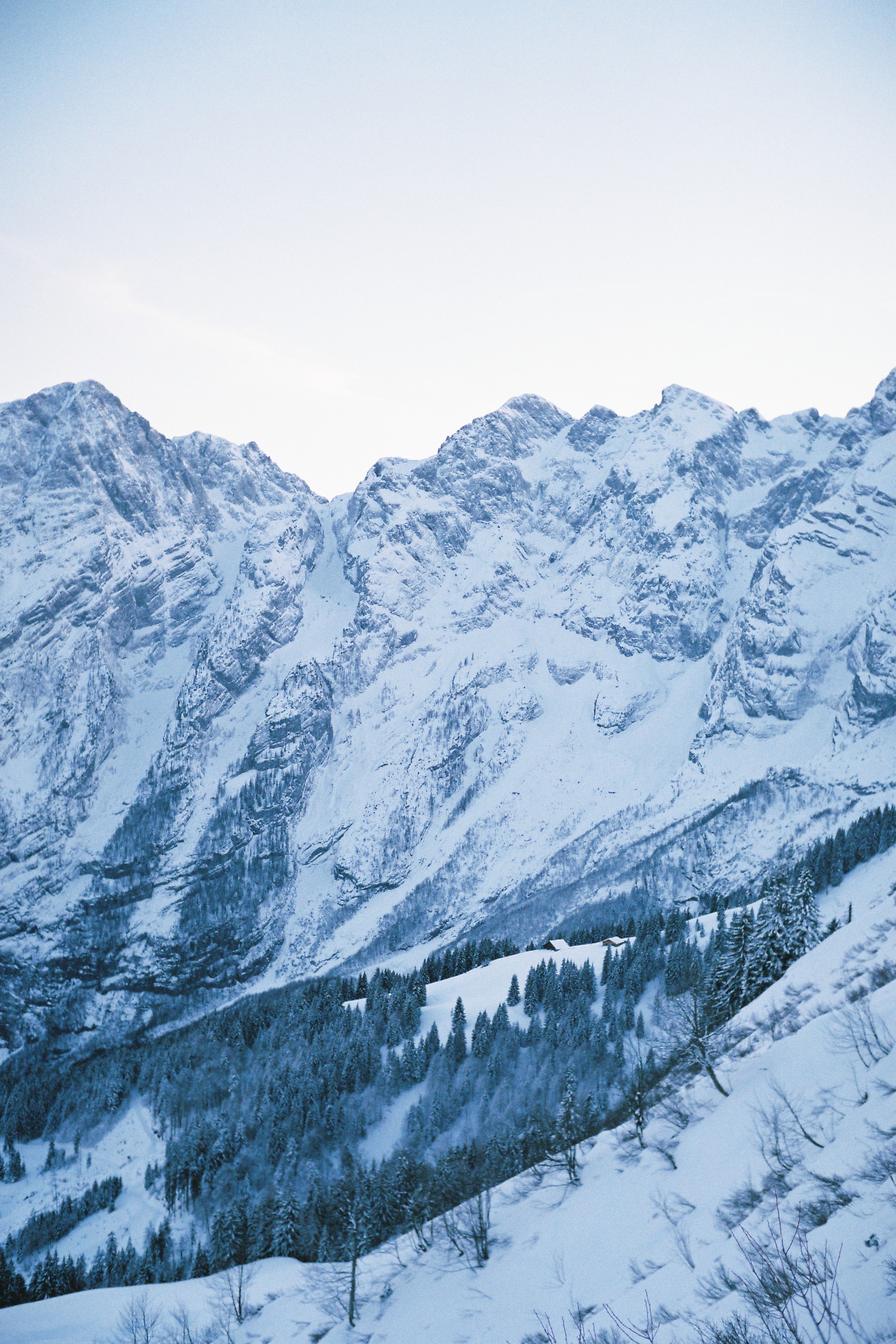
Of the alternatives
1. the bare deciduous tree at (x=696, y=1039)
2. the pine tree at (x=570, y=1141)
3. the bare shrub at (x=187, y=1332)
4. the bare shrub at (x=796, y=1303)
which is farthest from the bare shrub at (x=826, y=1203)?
the bare shrub at (x=187, y=1332)

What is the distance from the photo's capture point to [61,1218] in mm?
91188

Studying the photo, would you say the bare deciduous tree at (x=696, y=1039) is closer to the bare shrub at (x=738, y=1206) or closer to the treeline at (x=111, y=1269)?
the bare shrub at (x=738, y=1206)

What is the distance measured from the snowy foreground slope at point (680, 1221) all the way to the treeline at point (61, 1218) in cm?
4397

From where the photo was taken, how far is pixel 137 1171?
320 ft

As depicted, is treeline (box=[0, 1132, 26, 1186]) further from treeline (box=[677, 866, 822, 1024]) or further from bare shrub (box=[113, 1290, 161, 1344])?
treeline (box=[677, 866, 822, 1024])

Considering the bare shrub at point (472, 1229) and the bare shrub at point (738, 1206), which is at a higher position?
the bare shrub at point (738, 1206)

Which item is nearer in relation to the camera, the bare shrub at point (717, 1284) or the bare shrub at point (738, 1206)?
the bare shrub at point (717, 1284)

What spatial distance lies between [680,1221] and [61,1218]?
286ft

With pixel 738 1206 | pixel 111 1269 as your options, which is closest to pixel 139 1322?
pixel 738 1206

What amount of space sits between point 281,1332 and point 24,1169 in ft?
286

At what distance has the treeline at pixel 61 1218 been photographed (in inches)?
3501

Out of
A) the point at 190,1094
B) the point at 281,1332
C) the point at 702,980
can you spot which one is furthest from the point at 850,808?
the point at 281,1332

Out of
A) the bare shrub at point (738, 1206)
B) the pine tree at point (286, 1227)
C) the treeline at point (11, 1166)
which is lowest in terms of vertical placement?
the treeline at point (11, 1166)

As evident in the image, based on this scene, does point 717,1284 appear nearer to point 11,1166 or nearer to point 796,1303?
point 796,1303
